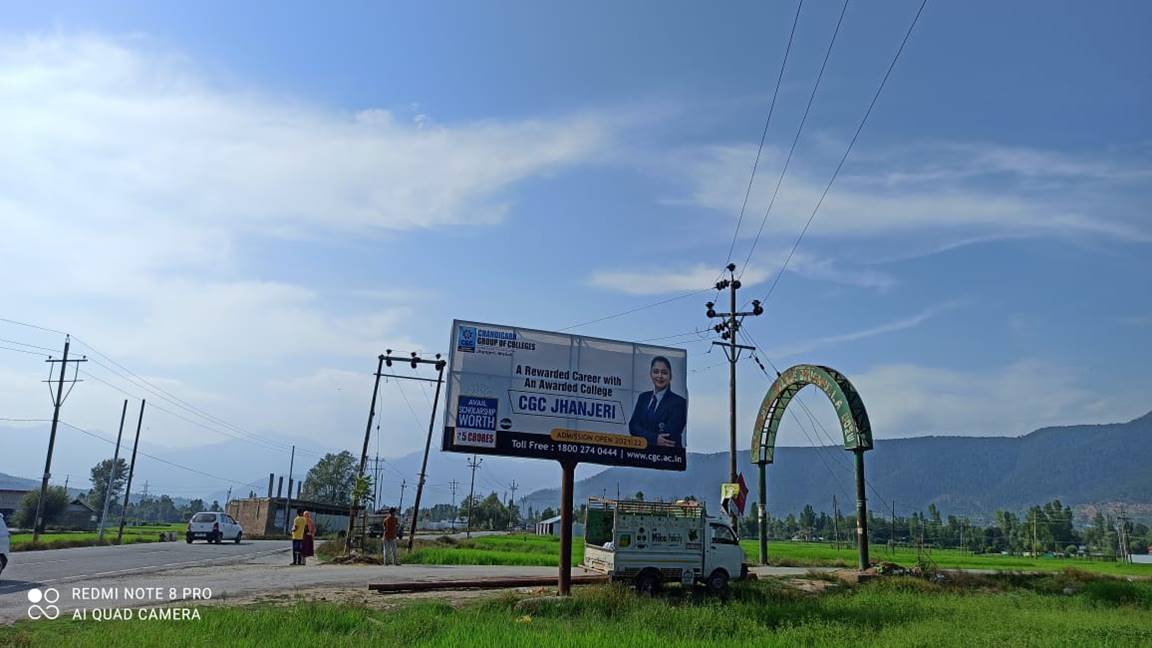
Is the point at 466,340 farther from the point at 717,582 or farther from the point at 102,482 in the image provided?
the point at 102,482

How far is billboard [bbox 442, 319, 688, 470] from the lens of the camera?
1988 cm

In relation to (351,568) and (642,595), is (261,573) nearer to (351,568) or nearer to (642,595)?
(351,568)

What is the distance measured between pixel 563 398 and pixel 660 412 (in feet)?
9.17

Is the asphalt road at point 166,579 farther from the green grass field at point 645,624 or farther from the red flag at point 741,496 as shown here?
the red flag at point 741,496

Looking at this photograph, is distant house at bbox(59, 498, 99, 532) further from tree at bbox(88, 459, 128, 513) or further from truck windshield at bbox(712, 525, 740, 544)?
truck windshield at bbox(712, 525, 740, 544)

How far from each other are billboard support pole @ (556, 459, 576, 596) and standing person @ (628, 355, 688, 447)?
202cm

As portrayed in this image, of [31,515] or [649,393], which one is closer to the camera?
[649,393]

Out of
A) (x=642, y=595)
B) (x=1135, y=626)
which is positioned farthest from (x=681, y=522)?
(x=1135, y=626)

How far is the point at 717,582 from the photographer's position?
21.4 m

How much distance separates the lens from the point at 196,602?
16.5 meters

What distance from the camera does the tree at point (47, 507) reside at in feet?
268

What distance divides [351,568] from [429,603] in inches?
450

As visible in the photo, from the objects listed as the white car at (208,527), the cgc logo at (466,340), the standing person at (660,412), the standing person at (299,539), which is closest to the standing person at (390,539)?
the standing person at (299,539)

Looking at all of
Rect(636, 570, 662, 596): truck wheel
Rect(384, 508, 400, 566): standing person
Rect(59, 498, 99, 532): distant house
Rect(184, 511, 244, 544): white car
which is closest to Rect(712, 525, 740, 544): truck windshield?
Rect(636, 570, 662, 596): truck wheel
